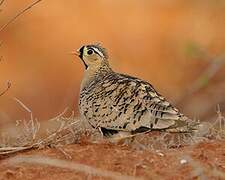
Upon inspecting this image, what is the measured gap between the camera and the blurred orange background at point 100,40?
1645cm

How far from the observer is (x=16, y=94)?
16.5 meters

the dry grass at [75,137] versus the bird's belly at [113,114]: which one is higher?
the bird's belly at [113,114]

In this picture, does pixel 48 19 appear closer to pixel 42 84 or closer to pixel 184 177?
pixel 42 84

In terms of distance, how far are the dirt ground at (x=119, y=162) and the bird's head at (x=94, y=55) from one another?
5.08ft

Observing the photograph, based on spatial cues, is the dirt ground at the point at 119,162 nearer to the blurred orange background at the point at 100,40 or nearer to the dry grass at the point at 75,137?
the dry grass at the point at 75,137

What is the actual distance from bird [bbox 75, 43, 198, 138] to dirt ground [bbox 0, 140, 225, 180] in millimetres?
294

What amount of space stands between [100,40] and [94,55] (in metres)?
8.35

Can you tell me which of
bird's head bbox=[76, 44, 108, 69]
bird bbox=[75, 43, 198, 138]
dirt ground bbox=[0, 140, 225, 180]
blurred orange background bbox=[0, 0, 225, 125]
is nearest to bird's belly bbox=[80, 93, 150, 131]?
bird bbox=[75, 43, 198, 138]

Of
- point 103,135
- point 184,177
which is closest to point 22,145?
point 103,135

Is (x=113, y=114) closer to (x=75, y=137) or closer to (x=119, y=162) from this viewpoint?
(x=75, y=137)

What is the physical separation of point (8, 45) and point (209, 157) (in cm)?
1099

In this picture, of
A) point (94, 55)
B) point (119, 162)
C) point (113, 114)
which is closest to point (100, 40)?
point (94, 55)

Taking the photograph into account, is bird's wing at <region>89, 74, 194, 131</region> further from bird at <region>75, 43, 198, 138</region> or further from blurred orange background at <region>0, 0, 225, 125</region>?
blurred orange background at <region>0, 0, 225, 125</region>

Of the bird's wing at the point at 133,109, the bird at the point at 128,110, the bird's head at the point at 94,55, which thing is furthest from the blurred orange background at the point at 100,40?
the bird's wing at the point at 133,109
